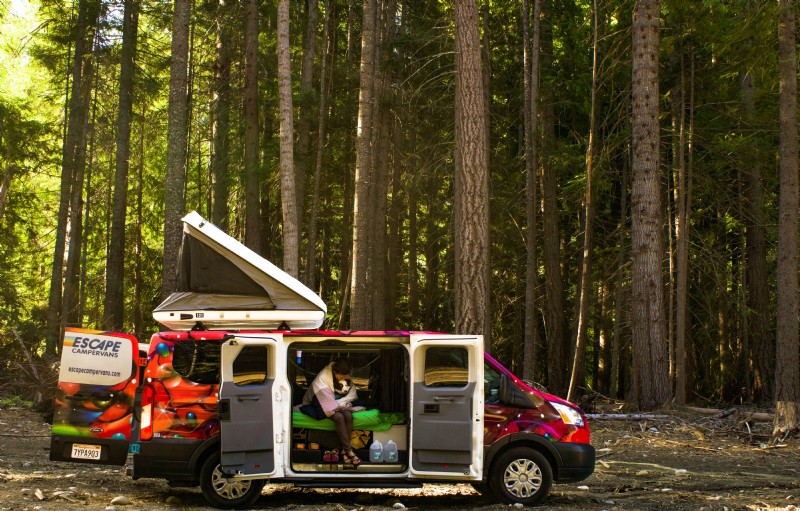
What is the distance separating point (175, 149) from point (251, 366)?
8794 millimetres

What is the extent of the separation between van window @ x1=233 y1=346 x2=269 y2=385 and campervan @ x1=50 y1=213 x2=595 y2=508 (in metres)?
0.01

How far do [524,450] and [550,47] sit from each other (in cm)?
1789

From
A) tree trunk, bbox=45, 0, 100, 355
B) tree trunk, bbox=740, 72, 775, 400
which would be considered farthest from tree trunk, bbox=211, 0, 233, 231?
tree trunk, bbox=740, 72, 775, 400

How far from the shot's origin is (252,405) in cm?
916

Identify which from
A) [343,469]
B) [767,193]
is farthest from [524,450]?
[767,193]

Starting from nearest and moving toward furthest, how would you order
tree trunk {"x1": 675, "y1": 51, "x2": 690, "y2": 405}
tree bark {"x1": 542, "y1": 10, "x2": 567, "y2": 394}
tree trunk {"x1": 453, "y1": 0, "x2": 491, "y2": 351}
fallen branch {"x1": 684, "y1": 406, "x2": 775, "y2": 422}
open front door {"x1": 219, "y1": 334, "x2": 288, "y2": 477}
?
open front door {"x1": 219, "y1": 334, "x2": 288, "y2": 477} → tree trunk {"x1": 453, "y1": 0, "x2": 491, "y2": 351} → fallen branch {"x1": 684, "y1": 406, "x2": 775, "y2": 422} → tree trunk {"x1": 675, "y1": 51, "x2": 690, "y2": 405} → tree bark {"x1": 542, "y1": 10, "x2": 567, "y2": 394}

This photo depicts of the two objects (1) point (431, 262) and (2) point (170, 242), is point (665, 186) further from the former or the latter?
(2) point (170, 242)

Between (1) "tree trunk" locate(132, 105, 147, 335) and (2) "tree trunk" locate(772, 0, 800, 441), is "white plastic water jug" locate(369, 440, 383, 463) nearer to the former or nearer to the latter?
(2) "tree trunk" locate(772, 0, 800, 441)

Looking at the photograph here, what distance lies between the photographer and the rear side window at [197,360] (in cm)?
938

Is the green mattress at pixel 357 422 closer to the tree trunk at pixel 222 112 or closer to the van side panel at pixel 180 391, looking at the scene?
the van side panel at pixel 180 391

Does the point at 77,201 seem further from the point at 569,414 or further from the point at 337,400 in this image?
the point at 569,414

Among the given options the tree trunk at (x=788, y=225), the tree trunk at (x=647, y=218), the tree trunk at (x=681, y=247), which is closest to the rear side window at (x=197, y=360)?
the tree trunk at (x=647, y=218)

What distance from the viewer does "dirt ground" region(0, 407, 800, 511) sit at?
363 inches

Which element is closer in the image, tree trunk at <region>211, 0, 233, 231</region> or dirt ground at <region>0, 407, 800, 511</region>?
dirt ground at <region>0, 407, 800, 511</region>
